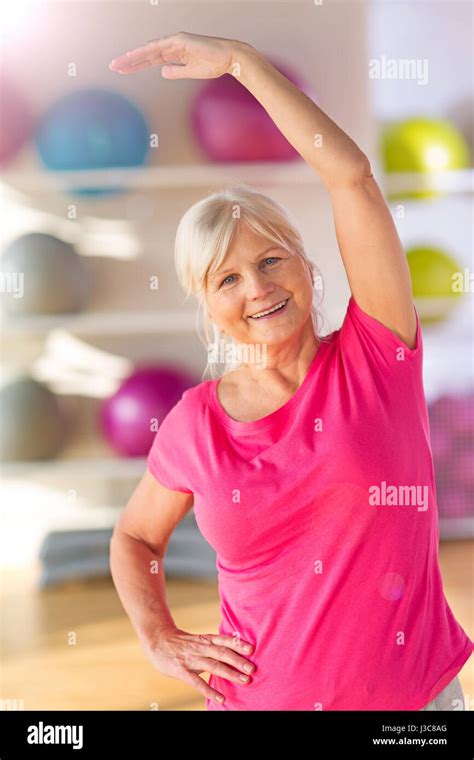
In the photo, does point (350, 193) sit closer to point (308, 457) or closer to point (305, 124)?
point (305, 124)

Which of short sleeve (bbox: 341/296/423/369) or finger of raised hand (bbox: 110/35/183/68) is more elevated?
finger of raised hand (bbox: 110/35/183/68)

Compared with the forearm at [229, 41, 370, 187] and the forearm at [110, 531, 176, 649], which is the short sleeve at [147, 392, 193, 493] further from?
the forearm at [229, 41, 370, 187]

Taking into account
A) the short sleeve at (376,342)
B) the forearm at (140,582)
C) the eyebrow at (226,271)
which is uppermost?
the eyebrow at (226,271)

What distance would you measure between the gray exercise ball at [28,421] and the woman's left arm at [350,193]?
A: 1502 millimetres

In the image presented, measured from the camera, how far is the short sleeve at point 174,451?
0.83 m

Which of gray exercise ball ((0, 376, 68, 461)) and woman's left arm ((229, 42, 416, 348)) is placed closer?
woman's left arm ((229, 42, 416, 348))

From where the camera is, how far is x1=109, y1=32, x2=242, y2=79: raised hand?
2.62ft

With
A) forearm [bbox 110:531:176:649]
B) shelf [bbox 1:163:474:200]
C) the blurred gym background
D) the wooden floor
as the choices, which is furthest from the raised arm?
shelf [bbox 1:163:474:200]

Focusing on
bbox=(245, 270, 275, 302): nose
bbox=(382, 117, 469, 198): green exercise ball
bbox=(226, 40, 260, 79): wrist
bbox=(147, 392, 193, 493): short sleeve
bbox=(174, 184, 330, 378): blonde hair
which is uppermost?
bbox=(382, 117, 469, 198): green exercise ball

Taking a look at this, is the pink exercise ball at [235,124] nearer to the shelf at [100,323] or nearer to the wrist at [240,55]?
the shelf at [100,323]

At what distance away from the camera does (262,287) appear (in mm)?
809

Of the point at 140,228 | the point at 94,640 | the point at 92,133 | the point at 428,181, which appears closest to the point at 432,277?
the point at 428,181

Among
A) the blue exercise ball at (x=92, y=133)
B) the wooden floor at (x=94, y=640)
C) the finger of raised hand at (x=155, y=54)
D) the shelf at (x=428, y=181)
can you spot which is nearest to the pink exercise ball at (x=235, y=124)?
the blue exercise ball at (x=92, y=133)

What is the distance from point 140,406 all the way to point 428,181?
89 cm
